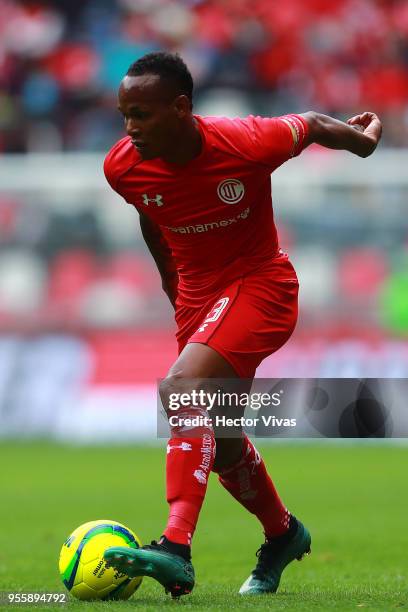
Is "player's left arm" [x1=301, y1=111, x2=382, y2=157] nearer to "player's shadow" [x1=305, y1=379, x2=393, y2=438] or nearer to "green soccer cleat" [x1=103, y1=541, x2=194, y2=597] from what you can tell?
"player's shadow" [x1=305, y1=379, x2=393, y2=438]

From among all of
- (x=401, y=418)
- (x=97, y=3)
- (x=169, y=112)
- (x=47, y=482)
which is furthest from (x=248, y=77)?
(x=169, y=112)

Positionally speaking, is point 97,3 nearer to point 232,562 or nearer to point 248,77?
point 248,77

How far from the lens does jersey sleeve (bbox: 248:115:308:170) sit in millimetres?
4598

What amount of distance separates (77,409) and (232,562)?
315 inches

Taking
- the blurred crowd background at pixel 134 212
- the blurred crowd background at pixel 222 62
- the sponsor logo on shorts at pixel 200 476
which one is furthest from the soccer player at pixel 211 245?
the blurred crowd background at pixel 222 62

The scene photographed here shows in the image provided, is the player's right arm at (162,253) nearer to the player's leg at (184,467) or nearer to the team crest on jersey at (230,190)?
the team crest on jersey at (230,190)

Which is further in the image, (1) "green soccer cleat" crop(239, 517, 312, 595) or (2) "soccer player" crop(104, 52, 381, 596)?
(1) "green soccer cleat" crop(239, 517, 312, 595)

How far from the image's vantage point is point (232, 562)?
638cm

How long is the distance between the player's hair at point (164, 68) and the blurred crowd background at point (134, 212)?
948 cm

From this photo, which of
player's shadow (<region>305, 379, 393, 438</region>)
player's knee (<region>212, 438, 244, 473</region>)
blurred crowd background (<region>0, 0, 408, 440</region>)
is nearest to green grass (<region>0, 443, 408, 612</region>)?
player's knee (<region>212, 438, 244, 473</region>)

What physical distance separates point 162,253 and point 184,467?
1.20 metres

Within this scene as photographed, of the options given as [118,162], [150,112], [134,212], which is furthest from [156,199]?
[134,212]

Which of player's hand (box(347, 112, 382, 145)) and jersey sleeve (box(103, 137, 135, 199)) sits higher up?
player's hand (box(347, 112, 382, 145))

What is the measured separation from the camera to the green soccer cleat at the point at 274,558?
16.4 feet
